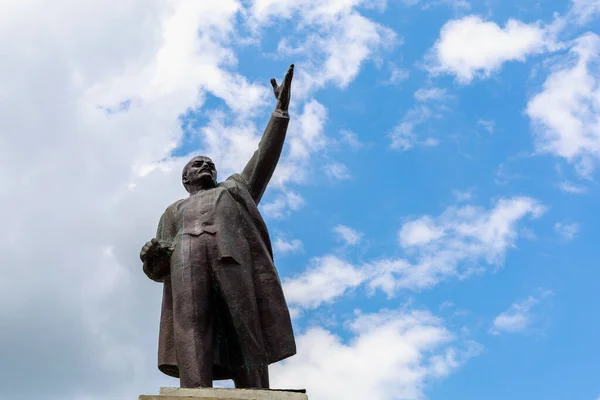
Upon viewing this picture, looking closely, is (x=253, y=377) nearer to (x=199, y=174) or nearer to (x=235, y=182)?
(x=235, y=182)

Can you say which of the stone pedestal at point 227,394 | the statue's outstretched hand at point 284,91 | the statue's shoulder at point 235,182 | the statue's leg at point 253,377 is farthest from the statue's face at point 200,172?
the stone pedestal at point 227,394

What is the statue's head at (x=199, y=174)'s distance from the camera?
970 cm

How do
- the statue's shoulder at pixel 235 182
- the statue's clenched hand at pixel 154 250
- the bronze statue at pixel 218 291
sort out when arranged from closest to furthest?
the bronze statue at pixel 218 291 < the statue's clenched hand at pixel 154 250 < the statue's shoulder at pixel 235 182

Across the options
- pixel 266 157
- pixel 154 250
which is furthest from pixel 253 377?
pixel 266 157

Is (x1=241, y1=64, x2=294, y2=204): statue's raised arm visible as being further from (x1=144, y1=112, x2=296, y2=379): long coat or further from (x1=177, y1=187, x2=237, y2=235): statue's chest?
(x1=177, y1=187, x2=237, y2=235): statue's chest

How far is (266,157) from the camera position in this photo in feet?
32.6

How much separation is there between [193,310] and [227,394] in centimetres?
133

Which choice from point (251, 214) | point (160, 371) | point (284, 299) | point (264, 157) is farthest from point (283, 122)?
point (160, 371)

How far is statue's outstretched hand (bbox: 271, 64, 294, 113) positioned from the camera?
1027cm

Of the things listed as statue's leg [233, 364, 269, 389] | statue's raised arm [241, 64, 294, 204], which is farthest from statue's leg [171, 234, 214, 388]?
statue's raised arm [241, 64, 294, 204]

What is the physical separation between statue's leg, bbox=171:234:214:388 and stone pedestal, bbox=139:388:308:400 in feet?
1.80

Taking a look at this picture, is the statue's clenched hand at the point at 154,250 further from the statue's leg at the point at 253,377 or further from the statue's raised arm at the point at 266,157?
the statue's leg at the point at 253,377

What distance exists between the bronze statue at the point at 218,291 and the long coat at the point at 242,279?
0.01m

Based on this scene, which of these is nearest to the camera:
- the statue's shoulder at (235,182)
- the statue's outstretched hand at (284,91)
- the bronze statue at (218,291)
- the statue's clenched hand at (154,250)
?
the bronze statue at (218,291)
